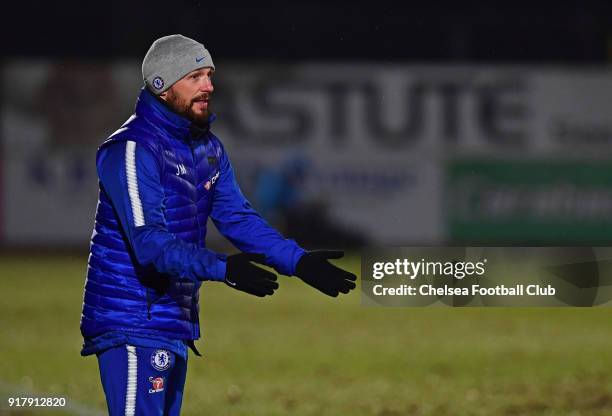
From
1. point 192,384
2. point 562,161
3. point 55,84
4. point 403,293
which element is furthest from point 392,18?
point 403,293

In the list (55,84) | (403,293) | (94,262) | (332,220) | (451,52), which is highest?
(451,52)

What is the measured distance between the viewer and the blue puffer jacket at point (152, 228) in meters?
4.54

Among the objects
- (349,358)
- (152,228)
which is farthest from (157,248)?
(349,358)

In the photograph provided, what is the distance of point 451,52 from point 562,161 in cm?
417

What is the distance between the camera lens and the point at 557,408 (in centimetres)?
917

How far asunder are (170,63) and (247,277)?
32.7 inches

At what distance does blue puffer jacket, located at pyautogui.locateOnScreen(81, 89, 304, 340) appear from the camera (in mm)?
4539

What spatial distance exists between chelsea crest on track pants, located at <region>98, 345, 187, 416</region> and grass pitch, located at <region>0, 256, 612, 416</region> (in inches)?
164

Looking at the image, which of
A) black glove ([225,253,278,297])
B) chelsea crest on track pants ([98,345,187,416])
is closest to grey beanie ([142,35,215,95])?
black glove ([225,253,278,297])

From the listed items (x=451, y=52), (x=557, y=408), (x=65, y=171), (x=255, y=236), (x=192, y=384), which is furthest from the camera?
(x=451, y=52)

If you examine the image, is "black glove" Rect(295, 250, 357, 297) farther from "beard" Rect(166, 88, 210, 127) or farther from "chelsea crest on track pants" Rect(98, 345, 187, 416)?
"beard" Rect(166, 88, 210, 127)

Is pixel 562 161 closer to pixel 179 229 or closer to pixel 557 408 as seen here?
pixel 557 408

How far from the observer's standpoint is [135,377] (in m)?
4.80

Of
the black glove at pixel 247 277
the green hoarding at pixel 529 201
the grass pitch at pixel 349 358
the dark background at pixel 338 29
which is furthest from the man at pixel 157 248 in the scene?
the dark background at pixel 338 29
